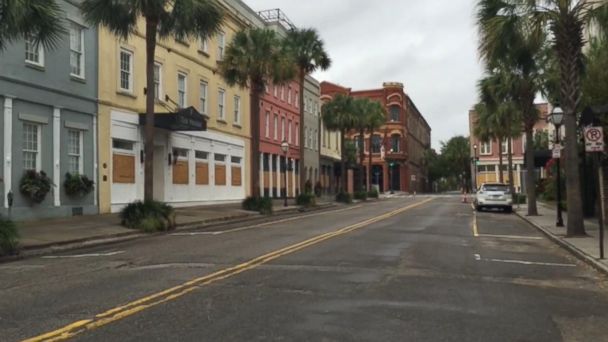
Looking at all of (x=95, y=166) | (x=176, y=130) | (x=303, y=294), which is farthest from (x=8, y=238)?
(x=176, y=130)

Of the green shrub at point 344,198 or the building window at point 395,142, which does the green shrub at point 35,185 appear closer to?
the green shrub at point 344,198

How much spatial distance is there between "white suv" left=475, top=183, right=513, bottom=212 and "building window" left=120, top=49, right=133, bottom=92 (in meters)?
19.2

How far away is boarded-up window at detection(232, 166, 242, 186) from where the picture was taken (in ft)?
130

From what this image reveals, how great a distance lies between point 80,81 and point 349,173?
193ft

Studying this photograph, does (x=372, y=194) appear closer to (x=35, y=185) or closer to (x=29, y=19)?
(x=35, y=185)

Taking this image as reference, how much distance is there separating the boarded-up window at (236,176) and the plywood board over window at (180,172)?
6.75 m

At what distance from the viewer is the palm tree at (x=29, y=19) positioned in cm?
1370

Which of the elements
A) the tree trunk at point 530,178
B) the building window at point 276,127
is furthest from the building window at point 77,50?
the building window at point 276,127

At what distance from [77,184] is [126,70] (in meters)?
6.54

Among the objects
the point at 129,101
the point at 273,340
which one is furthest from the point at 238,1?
the point at 273,340

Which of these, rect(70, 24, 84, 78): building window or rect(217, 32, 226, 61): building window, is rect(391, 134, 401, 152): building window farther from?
rect(70, 24, 84, 78): building window

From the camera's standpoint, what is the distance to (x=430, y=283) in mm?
9828

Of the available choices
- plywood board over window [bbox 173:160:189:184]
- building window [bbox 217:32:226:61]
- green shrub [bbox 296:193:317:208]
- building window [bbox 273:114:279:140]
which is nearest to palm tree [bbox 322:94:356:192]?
building window [bbox 273:114:279:140]

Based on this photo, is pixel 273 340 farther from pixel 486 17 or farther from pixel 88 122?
pixel 88 122
